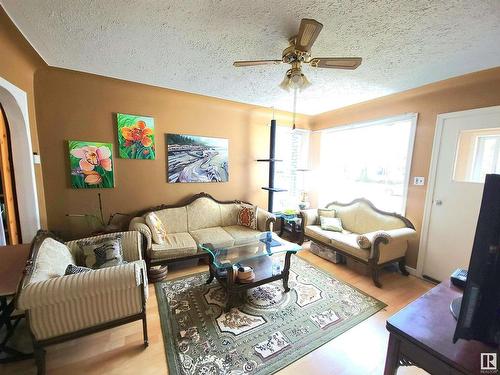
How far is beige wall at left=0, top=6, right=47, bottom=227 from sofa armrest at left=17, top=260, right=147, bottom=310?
161 cm

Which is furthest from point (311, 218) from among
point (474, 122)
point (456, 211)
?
point (474, 122)

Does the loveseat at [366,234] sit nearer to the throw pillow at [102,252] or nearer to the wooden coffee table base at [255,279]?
the wooden coffee table base at [255,279]

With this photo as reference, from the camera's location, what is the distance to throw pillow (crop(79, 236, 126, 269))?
1991 millimetres

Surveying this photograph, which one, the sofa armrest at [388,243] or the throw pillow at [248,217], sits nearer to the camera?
the sofa armrest at [388,243]

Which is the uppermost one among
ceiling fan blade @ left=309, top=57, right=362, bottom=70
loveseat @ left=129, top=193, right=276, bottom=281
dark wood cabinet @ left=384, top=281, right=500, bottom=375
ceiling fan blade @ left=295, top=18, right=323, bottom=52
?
ceiling fan blade @ left=295, top=18, right=323, bottom=52

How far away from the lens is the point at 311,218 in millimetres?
3688

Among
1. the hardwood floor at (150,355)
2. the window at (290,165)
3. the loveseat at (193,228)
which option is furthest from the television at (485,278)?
the window at (290,165)

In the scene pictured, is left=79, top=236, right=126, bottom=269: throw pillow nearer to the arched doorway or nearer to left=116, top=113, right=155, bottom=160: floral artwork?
the arched doorway

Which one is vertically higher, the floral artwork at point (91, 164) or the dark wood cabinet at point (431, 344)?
the floral artwork at point (91, 164)

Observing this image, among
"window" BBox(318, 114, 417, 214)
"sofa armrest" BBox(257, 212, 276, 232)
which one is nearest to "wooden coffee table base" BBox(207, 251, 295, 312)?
"sofa armrest" BBox(257, 212, 276, 232)

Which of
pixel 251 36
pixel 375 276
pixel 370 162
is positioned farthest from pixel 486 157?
pixel 251 36

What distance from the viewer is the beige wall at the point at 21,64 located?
1.70m

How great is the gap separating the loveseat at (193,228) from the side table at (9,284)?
103 cm

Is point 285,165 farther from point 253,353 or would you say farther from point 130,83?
point 253,353
